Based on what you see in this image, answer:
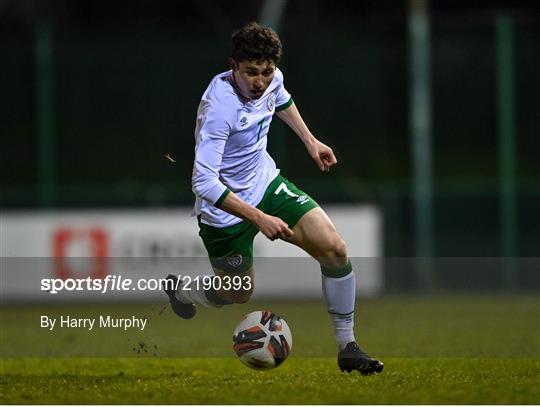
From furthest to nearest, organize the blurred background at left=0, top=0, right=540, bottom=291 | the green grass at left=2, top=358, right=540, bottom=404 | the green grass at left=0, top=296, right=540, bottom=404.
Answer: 1. the blurred background at left=0, top=0, right=540, bottom=291
2. the green grass at left=0, top=296, right=540, bottom=404
3. the green grass at left=2, top=358, right=540, bottom=404

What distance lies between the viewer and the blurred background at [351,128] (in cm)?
1697

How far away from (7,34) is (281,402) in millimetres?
22544

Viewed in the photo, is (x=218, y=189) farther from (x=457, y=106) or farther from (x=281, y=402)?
(x=457, y=106)

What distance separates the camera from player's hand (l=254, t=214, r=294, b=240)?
22.0ft

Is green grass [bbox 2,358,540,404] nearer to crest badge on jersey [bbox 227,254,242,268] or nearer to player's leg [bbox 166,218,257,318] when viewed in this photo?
player's leg [bbox 166,218,257,318]

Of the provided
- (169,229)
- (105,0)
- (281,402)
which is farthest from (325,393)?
(105,0)

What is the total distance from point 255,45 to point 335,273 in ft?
4.84

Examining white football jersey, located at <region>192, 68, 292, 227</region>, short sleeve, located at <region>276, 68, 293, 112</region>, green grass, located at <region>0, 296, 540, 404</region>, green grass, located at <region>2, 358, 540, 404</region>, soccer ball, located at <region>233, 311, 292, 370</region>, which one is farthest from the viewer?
short sleeve, located at <region>276, 68, 293, 112</region>

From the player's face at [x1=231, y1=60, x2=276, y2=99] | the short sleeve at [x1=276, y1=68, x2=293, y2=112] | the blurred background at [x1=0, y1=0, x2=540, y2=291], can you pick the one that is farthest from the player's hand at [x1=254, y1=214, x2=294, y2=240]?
the blurred background at [x1=0, y1=0, x2=540, y2=291]

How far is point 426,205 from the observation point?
17.0 meters

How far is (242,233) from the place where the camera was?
7.81 metres

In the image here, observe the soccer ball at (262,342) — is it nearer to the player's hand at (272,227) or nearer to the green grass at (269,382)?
the green grass at (269,382)

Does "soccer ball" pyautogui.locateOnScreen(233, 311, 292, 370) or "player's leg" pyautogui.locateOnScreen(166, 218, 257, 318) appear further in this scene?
"player's leg" pyautogui.locateOnScreen(166, 218, 257, 318)

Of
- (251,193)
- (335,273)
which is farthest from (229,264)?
(335,273)
